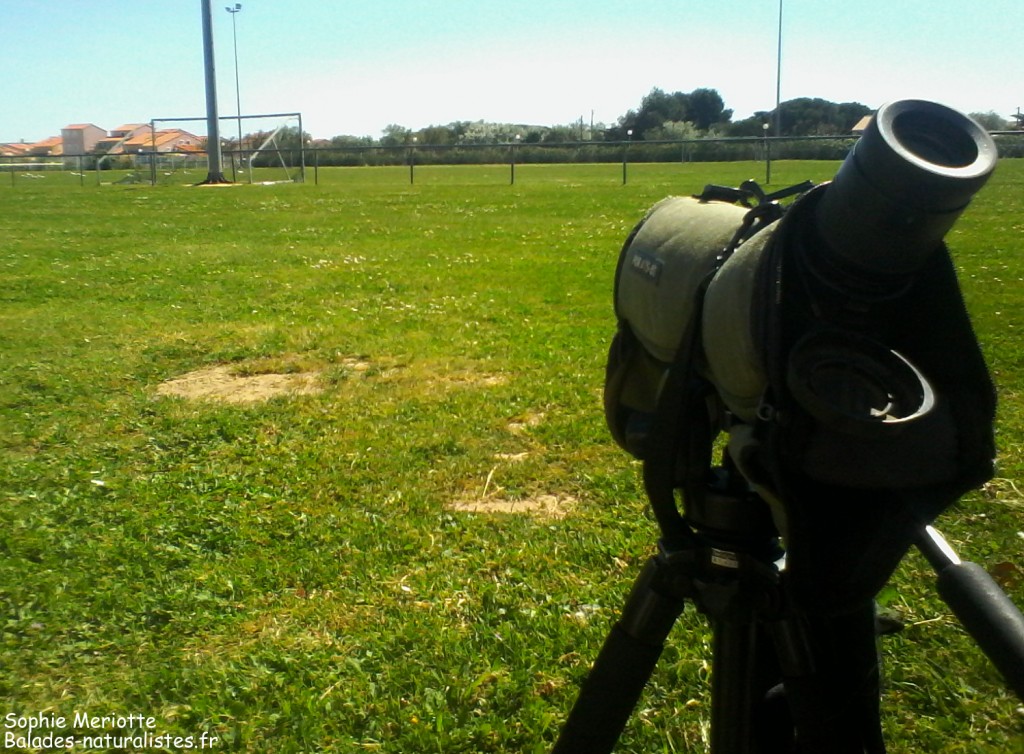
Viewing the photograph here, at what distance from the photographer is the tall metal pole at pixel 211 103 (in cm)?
2956

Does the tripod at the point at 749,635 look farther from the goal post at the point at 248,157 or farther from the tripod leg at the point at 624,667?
the goal post at the point at 248,157

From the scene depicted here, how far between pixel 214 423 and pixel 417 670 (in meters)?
2.52

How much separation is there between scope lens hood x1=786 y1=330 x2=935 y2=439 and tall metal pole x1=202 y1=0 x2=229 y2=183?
103 feet

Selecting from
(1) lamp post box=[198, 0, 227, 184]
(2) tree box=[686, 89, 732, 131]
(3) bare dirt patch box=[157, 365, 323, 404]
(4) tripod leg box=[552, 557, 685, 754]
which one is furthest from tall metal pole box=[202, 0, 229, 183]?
(2) tree box=[686, 89, 732, 131]

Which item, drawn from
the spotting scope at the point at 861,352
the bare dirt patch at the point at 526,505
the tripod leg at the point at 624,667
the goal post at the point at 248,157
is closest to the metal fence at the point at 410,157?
the goal post at the point at 248,157

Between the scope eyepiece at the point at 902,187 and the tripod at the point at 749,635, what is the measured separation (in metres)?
0.30

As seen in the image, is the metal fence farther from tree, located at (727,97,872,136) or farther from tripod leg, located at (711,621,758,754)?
tripod leg, located at (711,621,758,754)

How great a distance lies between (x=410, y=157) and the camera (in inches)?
1268

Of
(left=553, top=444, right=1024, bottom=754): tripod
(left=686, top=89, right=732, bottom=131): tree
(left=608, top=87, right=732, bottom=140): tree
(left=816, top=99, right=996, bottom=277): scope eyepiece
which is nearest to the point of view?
(left=816, top=99, right=996, bottom=277): scope eyepiece

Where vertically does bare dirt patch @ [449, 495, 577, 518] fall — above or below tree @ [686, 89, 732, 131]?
below

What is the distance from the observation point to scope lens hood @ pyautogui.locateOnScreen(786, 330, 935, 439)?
2.90 ft

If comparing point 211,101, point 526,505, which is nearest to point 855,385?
Answer: point 526,505

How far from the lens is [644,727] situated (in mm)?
2398

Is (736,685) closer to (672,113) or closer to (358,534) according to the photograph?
(358,534)
